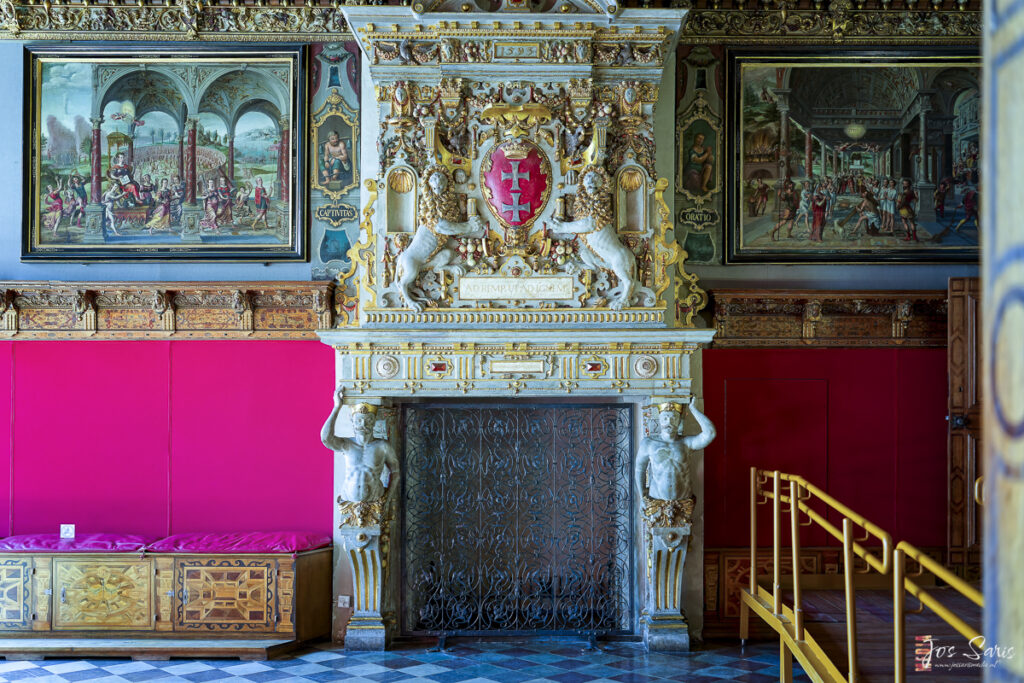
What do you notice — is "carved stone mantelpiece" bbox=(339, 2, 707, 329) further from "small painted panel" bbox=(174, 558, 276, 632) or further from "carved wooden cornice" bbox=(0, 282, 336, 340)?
"small painted panel" bbox=(174, 558, 276, 632)

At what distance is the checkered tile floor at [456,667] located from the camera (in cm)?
764

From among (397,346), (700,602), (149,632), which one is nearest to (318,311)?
(397,346)

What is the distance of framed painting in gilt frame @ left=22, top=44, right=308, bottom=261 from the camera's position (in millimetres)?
9414

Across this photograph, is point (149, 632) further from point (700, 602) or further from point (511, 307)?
point (700, 602)

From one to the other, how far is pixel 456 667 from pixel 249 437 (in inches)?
129

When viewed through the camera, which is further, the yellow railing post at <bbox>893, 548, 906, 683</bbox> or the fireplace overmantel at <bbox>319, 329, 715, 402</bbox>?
the fireplace overmantel at <bbox>319, 329, 715, 402</bbox>

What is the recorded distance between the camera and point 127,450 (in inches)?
363

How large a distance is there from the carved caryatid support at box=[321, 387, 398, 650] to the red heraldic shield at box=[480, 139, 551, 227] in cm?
232

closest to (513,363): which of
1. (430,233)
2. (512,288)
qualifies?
(512,288)

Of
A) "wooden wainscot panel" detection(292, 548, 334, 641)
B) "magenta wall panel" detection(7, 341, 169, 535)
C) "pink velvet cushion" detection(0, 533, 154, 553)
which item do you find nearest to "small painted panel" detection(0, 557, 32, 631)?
"pink velvet cushion" detection(0, 533, 154, 553)

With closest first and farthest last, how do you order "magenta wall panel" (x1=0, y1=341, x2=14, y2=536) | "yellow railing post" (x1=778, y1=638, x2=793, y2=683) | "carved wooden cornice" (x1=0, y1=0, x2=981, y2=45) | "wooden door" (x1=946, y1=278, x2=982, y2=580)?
"yellow railing post" (x1=778, y1=638, x2=793, y2=683) < "wooden door" (x1=946, y1=278, x2=982, y2=580) < "magenta wall panel" (x1=0, y1=341, x2=14, y2=536) < "carved wooden cornice" (x1=0, y1=0, x2=981, y2=45)

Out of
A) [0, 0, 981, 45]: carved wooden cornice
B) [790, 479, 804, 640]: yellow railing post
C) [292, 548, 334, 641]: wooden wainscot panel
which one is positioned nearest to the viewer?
[790, 479, 804, 640]: yellow railing post

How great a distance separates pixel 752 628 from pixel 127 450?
22.4ft

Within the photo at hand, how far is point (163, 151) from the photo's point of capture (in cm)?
952
